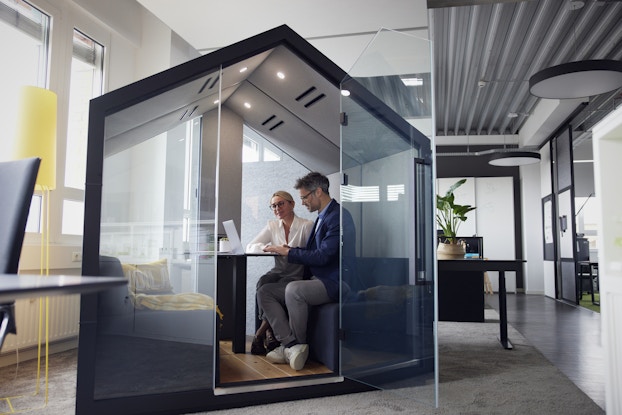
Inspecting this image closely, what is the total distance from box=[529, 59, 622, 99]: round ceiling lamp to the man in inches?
138

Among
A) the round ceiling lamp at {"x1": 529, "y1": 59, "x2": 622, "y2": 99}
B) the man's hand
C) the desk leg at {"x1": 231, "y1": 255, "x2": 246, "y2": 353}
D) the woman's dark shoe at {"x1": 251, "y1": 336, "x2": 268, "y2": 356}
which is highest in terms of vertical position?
the round ceiling lamp at {"x1": 529, "y1": 59, "x2": 622, "y2": 99}

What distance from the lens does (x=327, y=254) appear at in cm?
333

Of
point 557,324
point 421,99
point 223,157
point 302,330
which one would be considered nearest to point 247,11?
point 223,157

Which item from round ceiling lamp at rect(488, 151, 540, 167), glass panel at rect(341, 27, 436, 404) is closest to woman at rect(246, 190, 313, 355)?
glass panel at rect(341, 27, 436, 404)

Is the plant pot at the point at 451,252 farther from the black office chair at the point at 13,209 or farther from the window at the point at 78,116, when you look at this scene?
the black office chair at the point at 13,209

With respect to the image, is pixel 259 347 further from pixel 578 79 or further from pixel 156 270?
pixel 578 79

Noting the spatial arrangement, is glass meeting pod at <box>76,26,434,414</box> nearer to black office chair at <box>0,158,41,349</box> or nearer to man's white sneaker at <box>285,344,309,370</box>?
man's white sneaker at <box>285,344,309,370</box>

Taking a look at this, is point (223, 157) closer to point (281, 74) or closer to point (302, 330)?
point (281, 74)

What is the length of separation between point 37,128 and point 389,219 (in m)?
2.21

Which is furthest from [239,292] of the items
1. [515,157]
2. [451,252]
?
[515,157]

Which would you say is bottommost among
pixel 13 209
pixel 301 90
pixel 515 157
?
pixel 13 209

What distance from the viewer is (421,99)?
109 inches

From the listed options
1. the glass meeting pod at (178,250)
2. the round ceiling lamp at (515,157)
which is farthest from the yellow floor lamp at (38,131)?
the round ceiling lamp at (515,157)

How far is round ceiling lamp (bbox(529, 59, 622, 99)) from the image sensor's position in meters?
5.29
